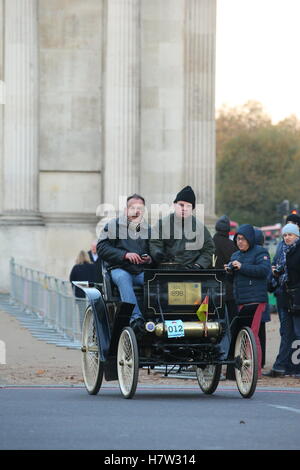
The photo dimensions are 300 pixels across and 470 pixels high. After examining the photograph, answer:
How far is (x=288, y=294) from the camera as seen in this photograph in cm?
1867

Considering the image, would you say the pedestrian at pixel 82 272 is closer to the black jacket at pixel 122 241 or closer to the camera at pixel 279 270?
the camera at pixel 279 270

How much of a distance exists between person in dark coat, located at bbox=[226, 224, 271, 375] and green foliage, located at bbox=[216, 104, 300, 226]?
93.4m

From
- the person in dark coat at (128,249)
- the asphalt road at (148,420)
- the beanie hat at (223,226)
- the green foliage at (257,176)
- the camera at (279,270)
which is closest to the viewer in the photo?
the asphalt road at (148,420)

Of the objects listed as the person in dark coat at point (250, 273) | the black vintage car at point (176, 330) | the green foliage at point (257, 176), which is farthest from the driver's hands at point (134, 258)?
the green foliage at point (257, 176)

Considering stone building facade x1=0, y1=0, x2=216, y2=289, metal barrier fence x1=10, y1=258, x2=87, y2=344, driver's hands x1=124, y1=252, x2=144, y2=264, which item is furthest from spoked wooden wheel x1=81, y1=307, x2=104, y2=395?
stone building facade x1=0, y1=0, x2=216, y2=289

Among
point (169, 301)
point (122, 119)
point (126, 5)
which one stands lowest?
point (169, 301)

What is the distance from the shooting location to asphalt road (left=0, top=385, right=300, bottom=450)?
10516 millimetres

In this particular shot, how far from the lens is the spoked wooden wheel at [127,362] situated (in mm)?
14104

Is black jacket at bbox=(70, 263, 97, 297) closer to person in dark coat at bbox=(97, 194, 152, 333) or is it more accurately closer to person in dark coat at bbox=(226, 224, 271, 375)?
person in dark coat at bbox=(226, 224, 271, 375)

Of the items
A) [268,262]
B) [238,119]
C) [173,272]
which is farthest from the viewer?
[238,119]

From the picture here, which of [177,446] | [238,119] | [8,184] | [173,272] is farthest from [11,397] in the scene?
[238,119]

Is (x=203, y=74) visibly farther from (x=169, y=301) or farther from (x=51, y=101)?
(x=169, y=301)

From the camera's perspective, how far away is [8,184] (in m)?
38.7

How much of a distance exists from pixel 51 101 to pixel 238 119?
105m
